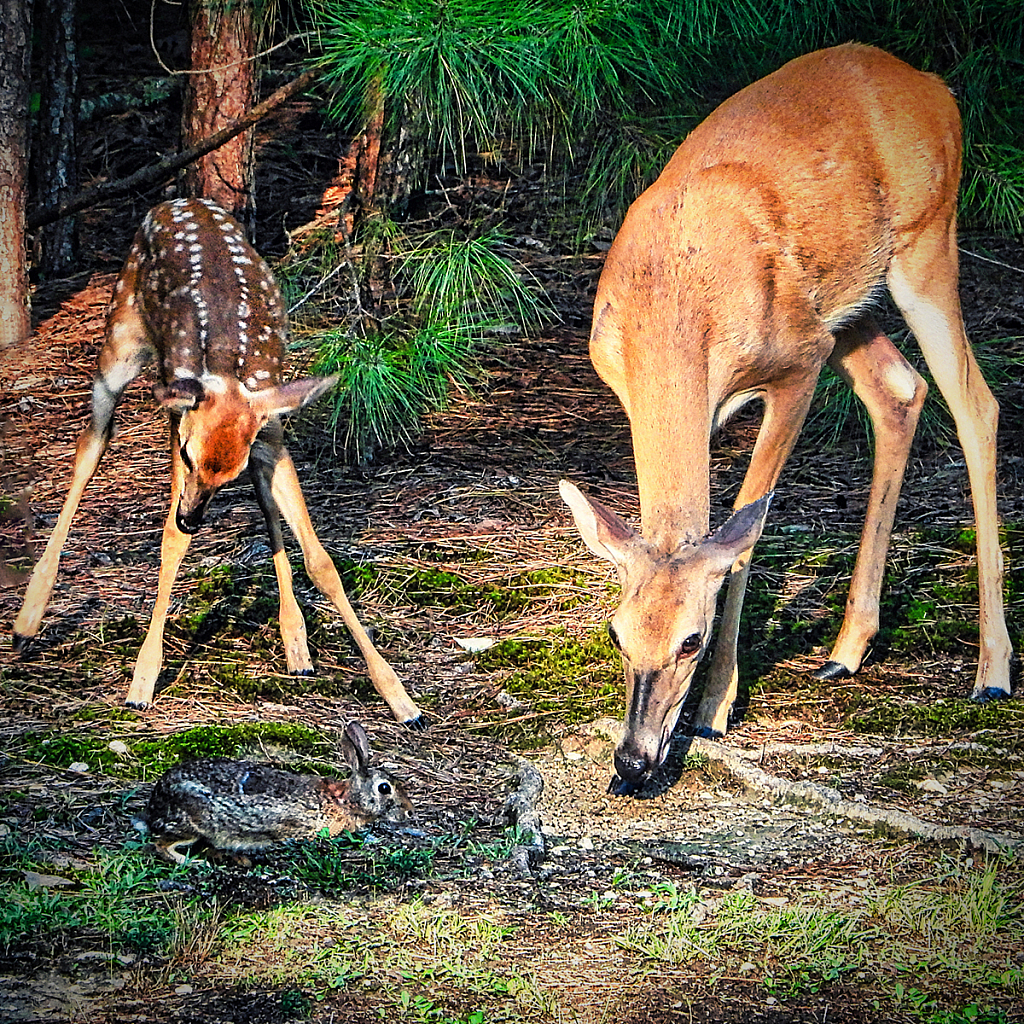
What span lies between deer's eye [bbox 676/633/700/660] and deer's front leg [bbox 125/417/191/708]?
1.81 m

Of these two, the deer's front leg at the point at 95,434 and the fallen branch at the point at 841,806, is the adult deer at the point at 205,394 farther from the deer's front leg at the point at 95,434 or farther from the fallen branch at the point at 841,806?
the fallen branch at the point at 841,806

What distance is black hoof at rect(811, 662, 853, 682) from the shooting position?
4992 mm

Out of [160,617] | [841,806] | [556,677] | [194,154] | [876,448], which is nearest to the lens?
[841,806]

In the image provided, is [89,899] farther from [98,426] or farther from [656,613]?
[98,426]

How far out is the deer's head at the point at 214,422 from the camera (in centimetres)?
447

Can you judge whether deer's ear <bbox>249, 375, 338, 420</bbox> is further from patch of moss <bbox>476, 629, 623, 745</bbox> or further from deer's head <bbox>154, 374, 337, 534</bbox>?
patch of moss <bbox>476, 629, 623, 745</bbox>

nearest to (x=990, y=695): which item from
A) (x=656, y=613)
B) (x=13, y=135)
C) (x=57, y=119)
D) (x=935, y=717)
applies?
(x=935, y=717)

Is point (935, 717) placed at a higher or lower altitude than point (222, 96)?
lower

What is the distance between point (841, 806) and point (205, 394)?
2.26 metres

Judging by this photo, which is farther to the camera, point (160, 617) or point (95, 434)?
point (95, 434)

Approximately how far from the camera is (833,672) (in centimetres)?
500

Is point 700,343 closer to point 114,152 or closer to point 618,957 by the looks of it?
point 618,957

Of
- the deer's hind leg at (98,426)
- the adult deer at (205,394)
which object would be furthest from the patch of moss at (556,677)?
the deer's hind leg at (98,426)

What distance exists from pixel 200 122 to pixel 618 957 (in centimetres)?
519
